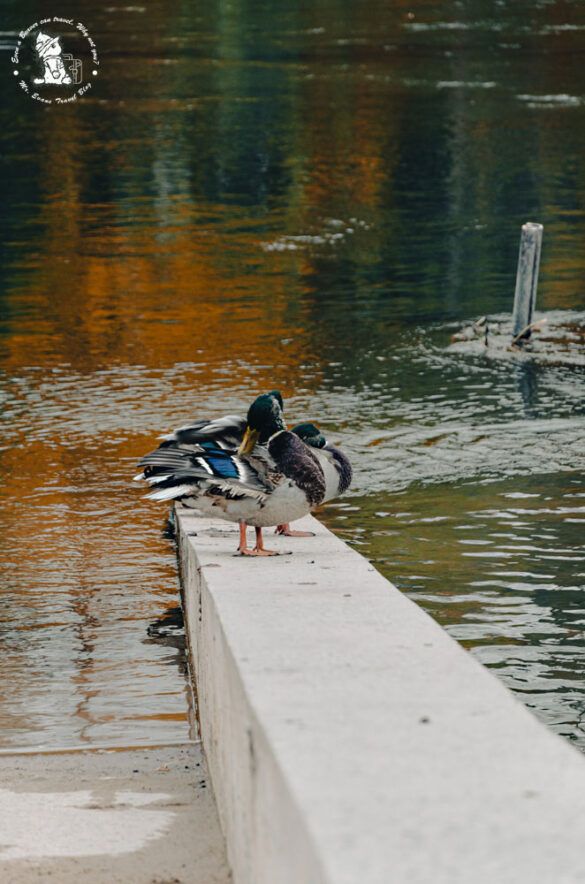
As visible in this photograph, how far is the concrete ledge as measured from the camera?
2.66m

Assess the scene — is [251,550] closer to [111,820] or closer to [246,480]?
[246,480]

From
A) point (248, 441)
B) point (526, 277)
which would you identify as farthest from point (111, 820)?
point (526, 277)

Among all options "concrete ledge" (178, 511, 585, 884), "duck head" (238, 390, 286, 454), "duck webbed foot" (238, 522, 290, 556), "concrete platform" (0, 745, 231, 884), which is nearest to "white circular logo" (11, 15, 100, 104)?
"duck head" (238, 390, 286, 454)

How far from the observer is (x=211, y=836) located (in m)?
4.49

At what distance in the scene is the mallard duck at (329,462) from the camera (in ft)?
22.9

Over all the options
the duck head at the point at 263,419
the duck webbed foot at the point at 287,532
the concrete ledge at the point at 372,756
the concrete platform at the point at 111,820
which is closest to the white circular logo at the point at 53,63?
the duck webbed foot at the point at 287,532

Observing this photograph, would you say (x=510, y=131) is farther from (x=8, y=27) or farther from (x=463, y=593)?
(x=8, y=27)

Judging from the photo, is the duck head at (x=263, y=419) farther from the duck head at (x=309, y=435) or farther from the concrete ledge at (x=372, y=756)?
the concrete ledge at (x=372, y=756)

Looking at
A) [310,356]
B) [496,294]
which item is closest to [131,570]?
[310,356]

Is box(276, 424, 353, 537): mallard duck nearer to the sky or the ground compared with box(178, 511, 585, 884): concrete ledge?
nearer to the ground

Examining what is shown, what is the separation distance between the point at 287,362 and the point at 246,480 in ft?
34.9

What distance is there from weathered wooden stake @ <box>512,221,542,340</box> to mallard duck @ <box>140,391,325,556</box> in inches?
463

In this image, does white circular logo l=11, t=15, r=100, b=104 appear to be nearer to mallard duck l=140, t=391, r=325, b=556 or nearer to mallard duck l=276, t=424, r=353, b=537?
mallard duck l=276, t=424, r=353, b=537

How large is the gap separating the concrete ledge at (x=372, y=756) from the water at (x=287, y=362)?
6.84 feet
